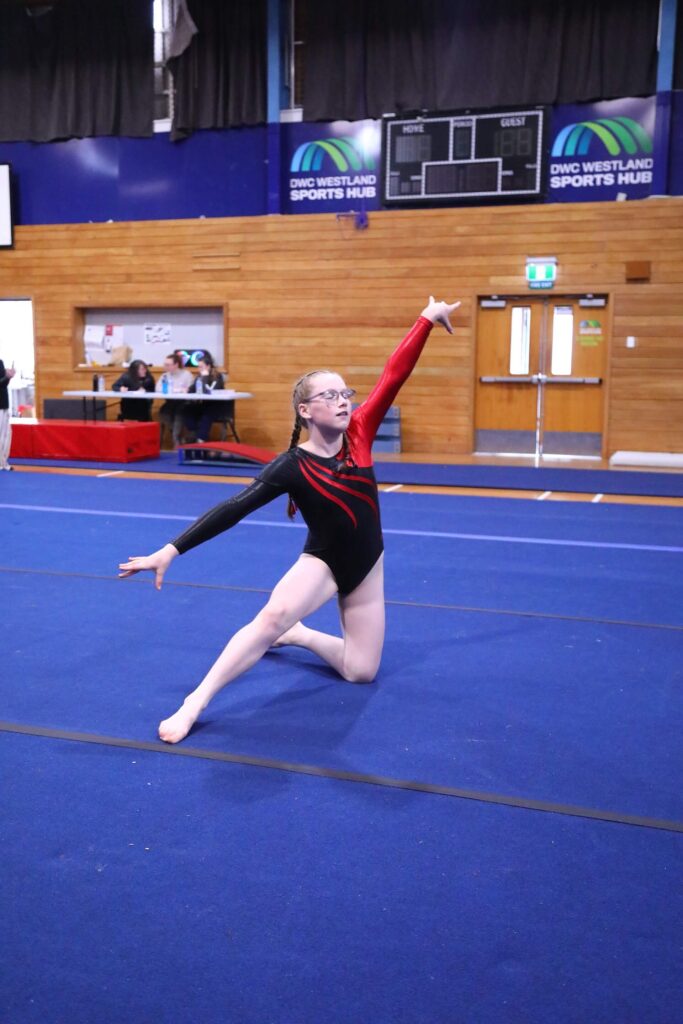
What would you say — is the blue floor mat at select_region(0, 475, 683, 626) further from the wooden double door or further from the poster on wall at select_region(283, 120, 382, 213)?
the poster on wall at select_region(283, 120, 382, 213)

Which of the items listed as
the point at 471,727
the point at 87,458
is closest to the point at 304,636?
the point at 471,727

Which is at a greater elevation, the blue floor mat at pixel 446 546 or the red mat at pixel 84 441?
the red mat at pixel 84 441

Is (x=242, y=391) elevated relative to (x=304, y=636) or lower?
elevated

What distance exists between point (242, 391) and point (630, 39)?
6429 millimetres

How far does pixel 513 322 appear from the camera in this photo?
1147cm

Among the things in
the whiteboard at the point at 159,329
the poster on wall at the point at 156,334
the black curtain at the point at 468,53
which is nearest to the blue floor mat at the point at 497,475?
the whiteboard at the point at 159,329

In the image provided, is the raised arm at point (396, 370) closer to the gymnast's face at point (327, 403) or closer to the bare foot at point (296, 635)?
the gymnast's face at point (327, 403)

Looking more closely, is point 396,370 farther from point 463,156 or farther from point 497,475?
point 463,156

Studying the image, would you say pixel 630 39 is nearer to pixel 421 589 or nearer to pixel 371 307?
pixel 371 307

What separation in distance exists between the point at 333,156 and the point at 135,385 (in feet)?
13.4

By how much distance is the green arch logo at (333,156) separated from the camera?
39.4 ft

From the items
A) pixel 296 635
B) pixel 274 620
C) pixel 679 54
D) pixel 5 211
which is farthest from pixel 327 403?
pixel 5 211

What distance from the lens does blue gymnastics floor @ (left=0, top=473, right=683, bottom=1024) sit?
1.69 m

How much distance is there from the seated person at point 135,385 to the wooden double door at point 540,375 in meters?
4.25
